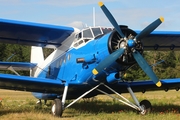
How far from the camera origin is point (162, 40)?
46.3 feet

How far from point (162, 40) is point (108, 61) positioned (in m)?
5.88

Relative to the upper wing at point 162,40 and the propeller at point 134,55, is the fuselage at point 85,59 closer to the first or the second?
the propeller at point 134,55

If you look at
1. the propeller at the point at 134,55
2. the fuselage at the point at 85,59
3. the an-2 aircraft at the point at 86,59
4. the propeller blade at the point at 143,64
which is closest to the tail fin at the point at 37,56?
the an-2 aircraft at the point at 86,59

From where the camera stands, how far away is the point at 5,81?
1026 centimetres

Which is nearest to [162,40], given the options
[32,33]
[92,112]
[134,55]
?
[92,112]

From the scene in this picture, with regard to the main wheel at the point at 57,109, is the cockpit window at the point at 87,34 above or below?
above

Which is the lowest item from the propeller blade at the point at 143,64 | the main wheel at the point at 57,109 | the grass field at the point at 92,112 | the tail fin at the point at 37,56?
the grass field at the point at 92,112

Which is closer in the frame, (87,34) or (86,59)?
(86,59)

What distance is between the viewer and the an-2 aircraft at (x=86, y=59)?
9.23m

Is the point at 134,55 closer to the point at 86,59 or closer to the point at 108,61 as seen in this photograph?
the point at 108,61

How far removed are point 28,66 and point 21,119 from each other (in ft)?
26.2

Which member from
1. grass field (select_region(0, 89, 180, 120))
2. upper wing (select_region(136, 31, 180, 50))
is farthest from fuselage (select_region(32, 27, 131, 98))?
upper wing (select_region(136, 31, 180, 50))

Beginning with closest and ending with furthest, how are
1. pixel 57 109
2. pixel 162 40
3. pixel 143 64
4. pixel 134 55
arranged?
pixel 134 55, pixel 143 64, pixel 57 109, pixel 162 40

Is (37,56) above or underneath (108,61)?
above
